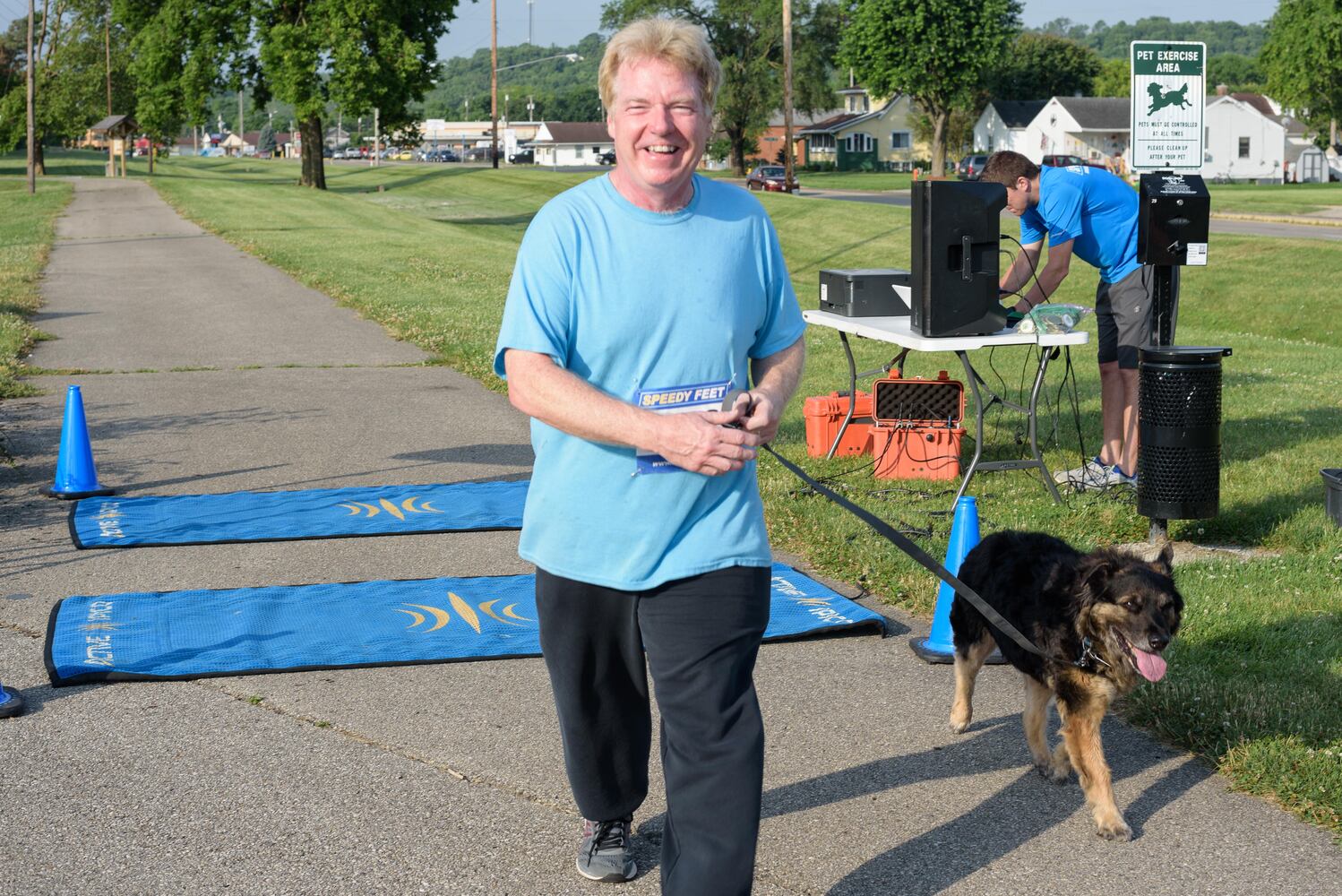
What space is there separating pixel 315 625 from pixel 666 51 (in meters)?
3.89

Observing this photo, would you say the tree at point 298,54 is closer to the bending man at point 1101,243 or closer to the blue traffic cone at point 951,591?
the bending man at point 1101,243

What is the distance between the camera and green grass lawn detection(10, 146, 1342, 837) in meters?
5.05

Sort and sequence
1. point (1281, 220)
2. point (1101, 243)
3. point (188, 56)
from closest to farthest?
point (1101, 243) → point (1281, 220) → point (188, 56)

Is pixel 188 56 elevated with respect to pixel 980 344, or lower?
elevated

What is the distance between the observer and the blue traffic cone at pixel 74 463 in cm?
880

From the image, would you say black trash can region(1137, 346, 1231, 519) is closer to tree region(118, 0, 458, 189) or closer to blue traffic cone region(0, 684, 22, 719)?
blue traffic cone region(0, 684, 22, 719)

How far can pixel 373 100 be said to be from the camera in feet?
153

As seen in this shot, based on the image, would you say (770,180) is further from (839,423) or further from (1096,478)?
(1096,478)

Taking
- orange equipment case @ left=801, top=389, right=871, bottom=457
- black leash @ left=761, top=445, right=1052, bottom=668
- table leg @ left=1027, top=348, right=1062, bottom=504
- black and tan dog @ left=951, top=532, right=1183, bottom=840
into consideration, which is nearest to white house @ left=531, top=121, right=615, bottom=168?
orange equipment case @ left=801, top=389, right=871, bottom=457

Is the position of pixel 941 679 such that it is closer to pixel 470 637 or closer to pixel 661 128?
pixel 470 637

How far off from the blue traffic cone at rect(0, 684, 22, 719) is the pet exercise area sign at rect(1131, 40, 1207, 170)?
22.3 ft

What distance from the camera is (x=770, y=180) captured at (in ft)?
185

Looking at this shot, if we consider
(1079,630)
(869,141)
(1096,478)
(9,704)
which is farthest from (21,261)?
(869,141)

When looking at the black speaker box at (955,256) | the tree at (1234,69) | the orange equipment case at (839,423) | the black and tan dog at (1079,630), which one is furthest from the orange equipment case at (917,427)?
the tree at (1234,69)
